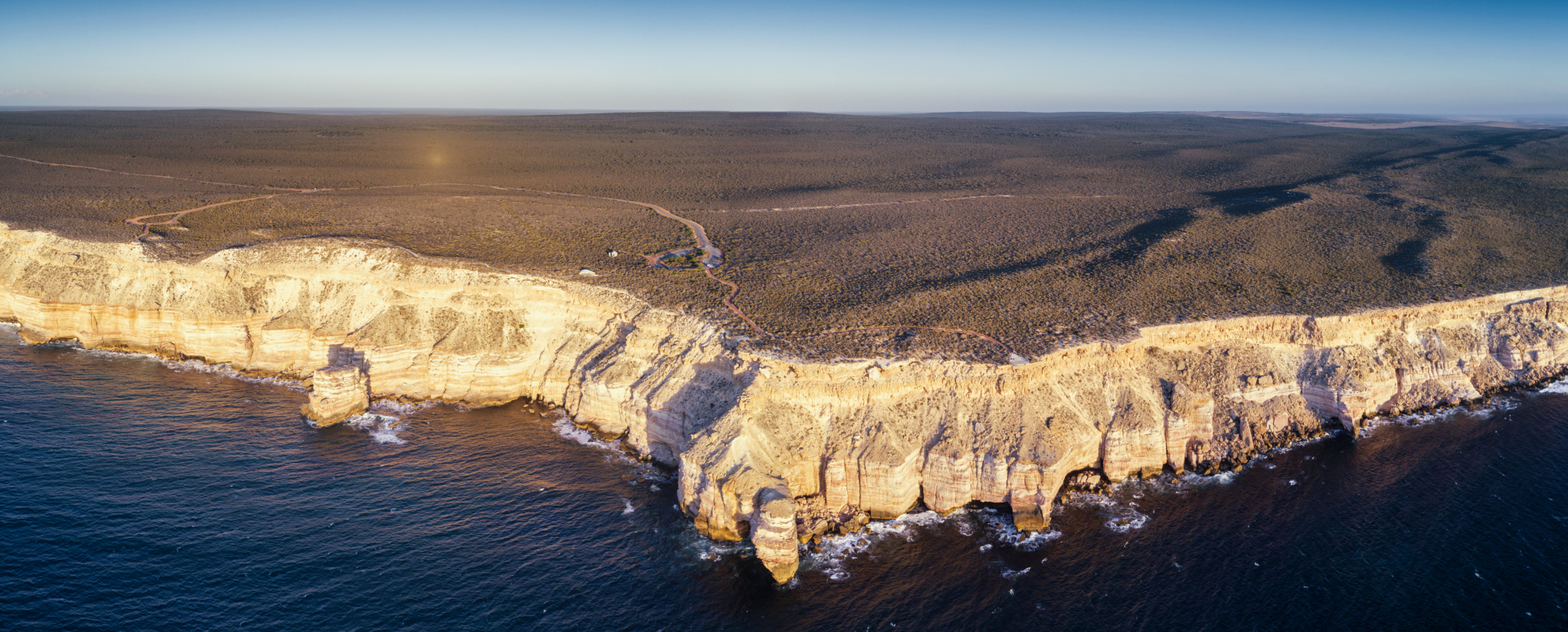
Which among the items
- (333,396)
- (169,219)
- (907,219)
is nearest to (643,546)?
(333,396)

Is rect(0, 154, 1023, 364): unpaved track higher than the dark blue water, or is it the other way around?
rect(0, 154, 1023, 364): unpaved track

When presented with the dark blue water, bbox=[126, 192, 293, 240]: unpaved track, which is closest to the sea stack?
the dark blue water

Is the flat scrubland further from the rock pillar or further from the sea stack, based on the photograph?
the sea stack

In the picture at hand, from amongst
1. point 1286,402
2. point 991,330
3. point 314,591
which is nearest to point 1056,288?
point 991,330

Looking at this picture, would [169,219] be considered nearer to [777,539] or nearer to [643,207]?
[643,207]

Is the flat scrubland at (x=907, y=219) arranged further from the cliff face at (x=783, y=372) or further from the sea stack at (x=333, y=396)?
the sea stack at (x=333, y=396)
